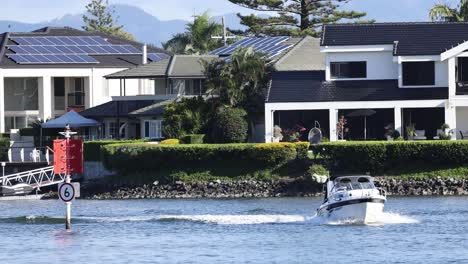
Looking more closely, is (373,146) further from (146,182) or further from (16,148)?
(16,148)

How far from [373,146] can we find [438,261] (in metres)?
25.0

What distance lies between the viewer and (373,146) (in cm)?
6284

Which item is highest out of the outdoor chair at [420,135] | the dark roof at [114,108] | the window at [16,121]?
the dark roof at [114,108]

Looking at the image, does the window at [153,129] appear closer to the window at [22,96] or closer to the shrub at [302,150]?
the shrub at [302,150]

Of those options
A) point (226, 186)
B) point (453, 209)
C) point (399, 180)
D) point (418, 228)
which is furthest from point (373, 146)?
point (418, 228)

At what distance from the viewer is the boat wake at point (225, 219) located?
159 ft

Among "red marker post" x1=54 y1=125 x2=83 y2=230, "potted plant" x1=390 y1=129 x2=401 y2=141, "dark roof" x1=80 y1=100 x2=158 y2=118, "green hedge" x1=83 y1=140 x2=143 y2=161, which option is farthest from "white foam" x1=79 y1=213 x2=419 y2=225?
"dark roof" x1=80 y1=100 x2=158 y2=118

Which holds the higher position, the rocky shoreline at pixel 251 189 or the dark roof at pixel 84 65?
the dark roof at pixel 84 65

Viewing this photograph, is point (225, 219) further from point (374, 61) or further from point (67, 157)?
point (374, 61)

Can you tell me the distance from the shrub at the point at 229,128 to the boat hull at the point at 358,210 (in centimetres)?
2325

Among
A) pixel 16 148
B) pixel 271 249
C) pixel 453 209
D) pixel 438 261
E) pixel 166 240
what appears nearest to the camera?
pixel 438 261

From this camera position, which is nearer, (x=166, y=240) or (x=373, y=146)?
(x=166, y=240)

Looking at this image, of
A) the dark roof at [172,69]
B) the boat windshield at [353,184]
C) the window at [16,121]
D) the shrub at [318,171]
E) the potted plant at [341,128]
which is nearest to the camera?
the boat windshield at [353,184]

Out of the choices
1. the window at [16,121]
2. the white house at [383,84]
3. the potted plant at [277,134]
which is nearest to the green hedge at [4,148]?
the window at [16,121]
